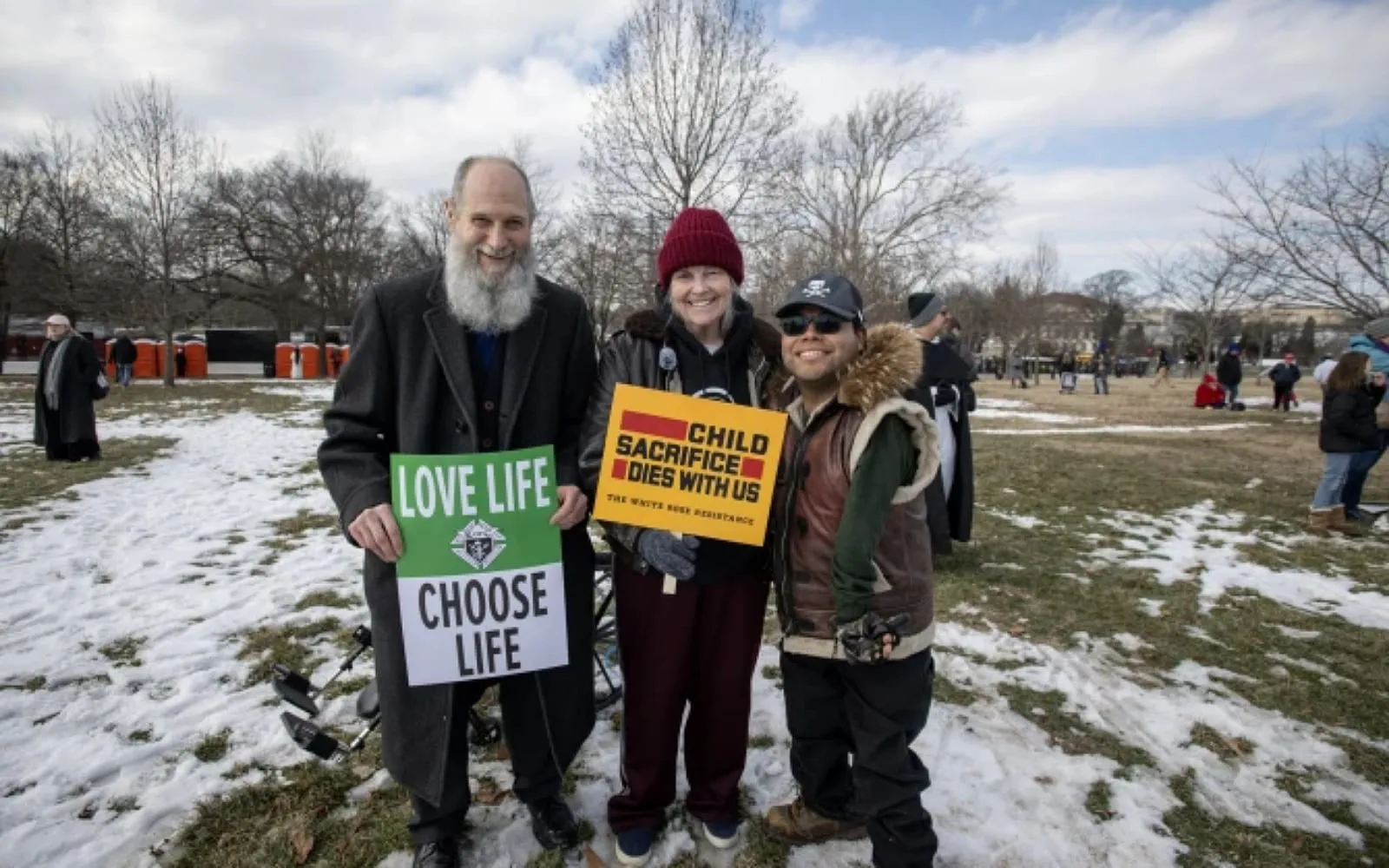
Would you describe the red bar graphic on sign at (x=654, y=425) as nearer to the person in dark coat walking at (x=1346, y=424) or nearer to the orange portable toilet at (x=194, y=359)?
the person in dark coat walking at (x=1346, y=424)

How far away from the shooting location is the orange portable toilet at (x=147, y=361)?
105ft

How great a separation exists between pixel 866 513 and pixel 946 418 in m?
3.68

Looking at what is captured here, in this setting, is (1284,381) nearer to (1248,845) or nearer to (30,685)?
(1248,845)

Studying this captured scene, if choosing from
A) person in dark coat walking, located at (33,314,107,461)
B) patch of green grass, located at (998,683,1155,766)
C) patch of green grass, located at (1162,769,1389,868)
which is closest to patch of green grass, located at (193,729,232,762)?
patch of green grass, located at (998,683,1155,766)

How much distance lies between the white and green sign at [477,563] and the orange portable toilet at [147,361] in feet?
129

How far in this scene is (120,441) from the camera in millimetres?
11891

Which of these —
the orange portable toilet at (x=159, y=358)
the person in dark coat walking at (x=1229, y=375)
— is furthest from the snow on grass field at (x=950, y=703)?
the orange portable toilet at (x=159, y=358)

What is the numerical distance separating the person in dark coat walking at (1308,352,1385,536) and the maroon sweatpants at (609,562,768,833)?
7.75 m

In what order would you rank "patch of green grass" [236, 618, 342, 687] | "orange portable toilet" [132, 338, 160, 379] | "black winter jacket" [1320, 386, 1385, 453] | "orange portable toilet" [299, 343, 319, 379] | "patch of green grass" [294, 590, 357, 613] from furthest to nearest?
"orange portable toilet" [299, 343, 319, 379]
"orange portable toilet" [132, 338, 160, 379]
"black winter jacket" [1320, 386, 1385, 453]
"patch of green grass" [294, 590, 357, 613]
"patch of green grass" [236, 618, 342, 687]

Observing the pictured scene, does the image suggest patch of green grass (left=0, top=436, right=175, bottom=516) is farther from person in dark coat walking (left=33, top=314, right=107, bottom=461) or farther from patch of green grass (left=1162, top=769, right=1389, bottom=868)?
patch of green grass (left=1162, top=769, right=1389, bottom=868)

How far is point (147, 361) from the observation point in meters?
32.1

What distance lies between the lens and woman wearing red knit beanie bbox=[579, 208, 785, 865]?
2.35m

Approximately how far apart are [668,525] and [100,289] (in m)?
41.0

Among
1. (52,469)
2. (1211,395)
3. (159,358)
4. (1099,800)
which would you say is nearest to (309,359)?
(159,358)
